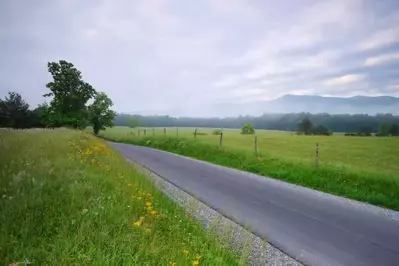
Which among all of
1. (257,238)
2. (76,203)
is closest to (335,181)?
(257,238)

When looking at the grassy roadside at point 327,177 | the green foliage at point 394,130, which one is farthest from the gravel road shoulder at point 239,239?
the green foliage at point 394,130

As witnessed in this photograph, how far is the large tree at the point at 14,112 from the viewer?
4791 cm

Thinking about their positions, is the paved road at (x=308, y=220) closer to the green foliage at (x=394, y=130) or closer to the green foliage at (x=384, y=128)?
the green foliage at (x=384, y=128)

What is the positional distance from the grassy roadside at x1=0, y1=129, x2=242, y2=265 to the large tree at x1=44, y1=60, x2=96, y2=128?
Result: 2033 inches

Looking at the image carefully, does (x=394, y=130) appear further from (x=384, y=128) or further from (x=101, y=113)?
(x=101, y=113)

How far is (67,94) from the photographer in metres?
55.5

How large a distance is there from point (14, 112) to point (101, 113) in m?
21.0

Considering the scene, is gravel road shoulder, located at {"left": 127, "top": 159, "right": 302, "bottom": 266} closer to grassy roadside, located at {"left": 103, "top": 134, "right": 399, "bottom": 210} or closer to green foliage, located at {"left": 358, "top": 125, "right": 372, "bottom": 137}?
grassy roadside, located at {"left": 103, "top": 134, "right": 399, "bottom": 210}

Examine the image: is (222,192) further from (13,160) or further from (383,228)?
(13,160)

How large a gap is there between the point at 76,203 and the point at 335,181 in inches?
479

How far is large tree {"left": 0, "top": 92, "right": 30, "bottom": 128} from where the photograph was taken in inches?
1886

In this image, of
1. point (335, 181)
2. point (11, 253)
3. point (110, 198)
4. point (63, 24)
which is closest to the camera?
point (11, 253)

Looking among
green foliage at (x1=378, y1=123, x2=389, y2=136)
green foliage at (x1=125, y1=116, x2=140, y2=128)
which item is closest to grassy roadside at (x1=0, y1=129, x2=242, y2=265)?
green foliage at (x1=378, y1=123, x2=389, y2=136)

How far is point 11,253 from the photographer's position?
11.8ft
